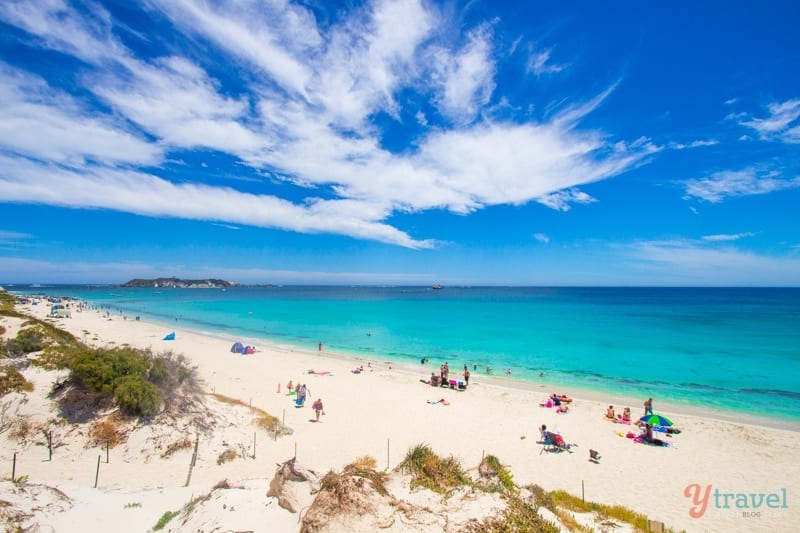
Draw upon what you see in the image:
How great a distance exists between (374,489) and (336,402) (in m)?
14.7

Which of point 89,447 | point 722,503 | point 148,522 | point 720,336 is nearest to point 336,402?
point 89,447

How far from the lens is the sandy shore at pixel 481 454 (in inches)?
401

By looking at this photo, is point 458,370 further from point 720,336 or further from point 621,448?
point 720,336

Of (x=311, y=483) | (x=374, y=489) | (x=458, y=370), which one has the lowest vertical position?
(x=458, y=370)

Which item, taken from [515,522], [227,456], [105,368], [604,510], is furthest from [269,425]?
[604,510]

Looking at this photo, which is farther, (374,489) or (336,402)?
(336,402)

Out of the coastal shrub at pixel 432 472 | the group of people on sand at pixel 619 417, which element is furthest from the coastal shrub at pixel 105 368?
the group of people on sand at pixel 619 417

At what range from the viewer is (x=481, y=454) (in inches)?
551

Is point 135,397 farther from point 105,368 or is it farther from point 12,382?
point 12,382

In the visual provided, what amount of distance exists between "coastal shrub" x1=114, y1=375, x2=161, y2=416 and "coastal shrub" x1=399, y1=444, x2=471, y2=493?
1047 cm

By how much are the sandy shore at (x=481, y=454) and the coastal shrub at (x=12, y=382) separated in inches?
55.6

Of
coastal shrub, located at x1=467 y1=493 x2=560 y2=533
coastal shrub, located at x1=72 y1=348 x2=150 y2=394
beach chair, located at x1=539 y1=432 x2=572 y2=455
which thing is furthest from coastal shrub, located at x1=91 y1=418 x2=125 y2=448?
beach chair, located at x1=539 y1=432 x2=572 y2=455

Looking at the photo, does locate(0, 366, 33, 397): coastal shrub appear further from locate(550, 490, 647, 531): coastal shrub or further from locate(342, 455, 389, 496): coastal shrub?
locate(550, 490, 647, 531): coastal shrub

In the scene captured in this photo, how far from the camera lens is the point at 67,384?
44.6 feet
